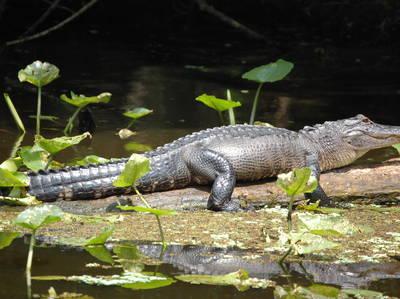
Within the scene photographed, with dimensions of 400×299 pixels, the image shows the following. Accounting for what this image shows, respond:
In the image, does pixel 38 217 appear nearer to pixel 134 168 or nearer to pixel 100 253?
pixel 100 253

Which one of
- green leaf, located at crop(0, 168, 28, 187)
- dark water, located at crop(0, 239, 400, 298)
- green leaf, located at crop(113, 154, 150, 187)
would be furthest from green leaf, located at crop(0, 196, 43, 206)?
green leaf, located at crop(113, 154, 150, 187)

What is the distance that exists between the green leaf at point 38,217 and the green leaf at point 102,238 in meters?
0.48

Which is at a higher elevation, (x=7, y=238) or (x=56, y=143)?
(x=56, y=143)

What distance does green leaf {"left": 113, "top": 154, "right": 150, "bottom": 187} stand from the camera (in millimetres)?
5375

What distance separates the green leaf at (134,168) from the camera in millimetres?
5375

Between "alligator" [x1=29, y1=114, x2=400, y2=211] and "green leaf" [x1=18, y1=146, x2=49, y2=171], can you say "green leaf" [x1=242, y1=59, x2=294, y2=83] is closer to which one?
"alligator" [x1=29, y1=114, x2=400, y2=211]

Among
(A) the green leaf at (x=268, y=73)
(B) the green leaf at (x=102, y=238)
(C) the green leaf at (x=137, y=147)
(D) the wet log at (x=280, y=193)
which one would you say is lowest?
(C) the green leaf at (x=137, y=147)

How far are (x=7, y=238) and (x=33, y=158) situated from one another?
131 centimetres

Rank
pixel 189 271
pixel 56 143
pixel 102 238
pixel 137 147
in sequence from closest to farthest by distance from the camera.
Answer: pixel 189 271 → pixel 102 238 → pixel 56 143 → pixel 137 147

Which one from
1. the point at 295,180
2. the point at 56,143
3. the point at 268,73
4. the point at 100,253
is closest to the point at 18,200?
the point at 56,143

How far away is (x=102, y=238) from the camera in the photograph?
5.28m

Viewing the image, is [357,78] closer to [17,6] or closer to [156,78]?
[156,78]

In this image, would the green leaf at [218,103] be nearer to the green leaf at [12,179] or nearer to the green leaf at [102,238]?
the green leaf at [12,179]

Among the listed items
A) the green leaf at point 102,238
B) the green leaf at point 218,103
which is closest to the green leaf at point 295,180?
the green leaf at point 102,238
